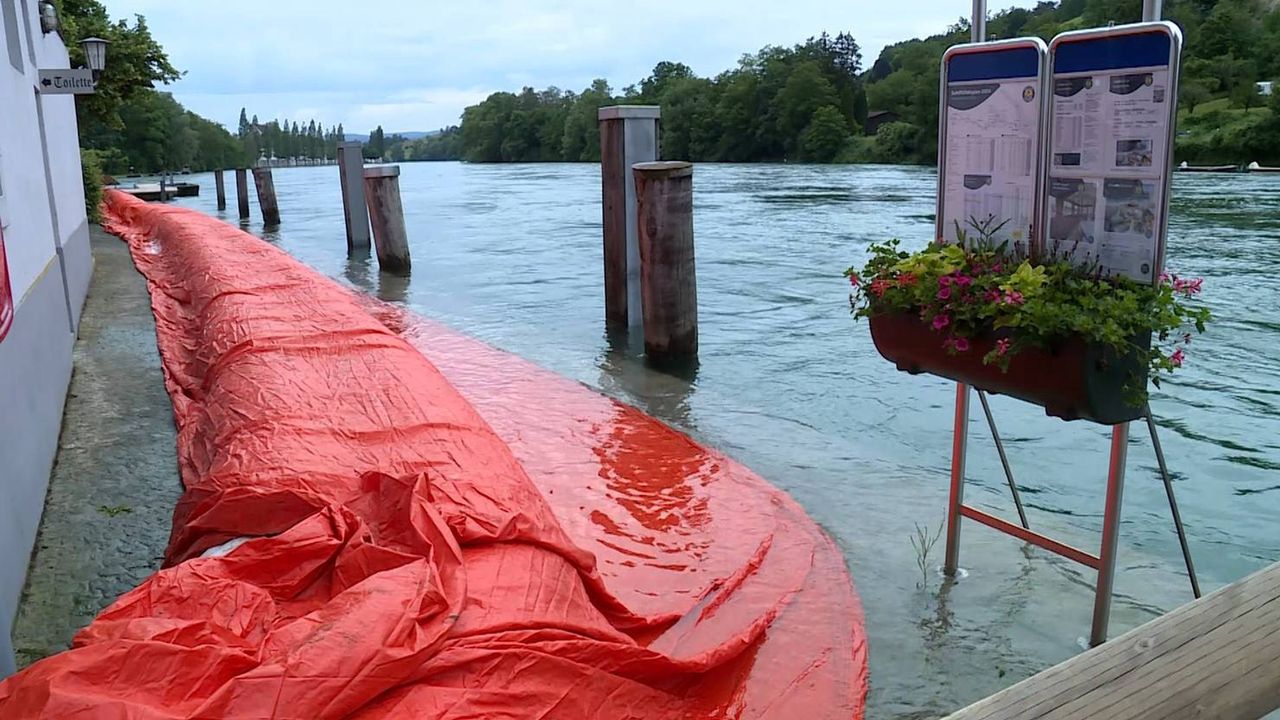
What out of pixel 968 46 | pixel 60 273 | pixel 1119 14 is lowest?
pixel 60 273

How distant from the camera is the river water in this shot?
3.77m

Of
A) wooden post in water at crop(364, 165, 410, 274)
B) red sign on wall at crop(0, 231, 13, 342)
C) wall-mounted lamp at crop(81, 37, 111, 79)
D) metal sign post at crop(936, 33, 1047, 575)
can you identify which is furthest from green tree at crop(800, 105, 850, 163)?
red sign on wall at crop(0, 231, 13, 342)

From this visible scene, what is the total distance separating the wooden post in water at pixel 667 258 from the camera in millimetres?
7434

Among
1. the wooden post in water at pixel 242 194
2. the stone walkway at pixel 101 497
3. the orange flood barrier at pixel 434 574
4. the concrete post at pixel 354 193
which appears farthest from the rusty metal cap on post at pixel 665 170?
the wooden post in water at pixel 242 194

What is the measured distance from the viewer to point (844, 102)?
266ft

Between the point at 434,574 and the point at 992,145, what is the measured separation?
7.37 feet

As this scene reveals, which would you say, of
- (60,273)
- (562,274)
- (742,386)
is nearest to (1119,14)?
(562,274)

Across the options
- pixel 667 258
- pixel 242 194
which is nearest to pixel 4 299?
pixel 667 258

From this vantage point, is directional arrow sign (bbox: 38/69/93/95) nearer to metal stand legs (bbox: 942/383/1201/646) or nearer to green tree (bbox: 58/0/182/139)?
metal stand legs (bbox: 942/383/1201/646)

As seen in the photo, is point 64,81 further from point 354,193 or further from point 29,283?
point 354,193

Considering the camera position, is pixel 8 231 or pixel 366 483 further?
pixel 8 231

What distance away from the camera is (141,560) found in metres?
4.03

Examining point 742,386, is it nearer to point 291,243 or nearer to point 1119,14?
point 291,243

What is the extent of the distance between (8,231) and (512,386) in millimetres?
3266
